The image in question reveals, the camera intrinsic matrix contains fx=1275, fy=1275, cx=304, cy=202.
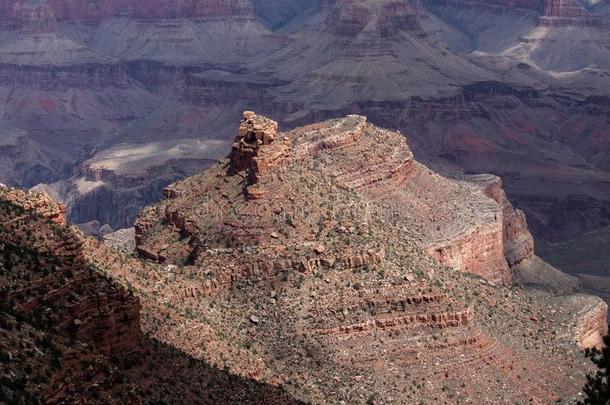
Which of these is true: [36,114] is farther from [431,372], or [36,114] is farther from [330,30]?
[431,372]

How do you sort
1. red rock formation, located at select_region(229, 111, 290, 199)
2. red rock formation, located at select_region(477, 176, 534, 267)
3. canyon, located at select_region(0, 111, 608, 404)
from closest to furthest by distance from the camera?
canyon, located at select_region(0, 111, 608, 404), red rock formation, located at select_region(229, 111, 290, 199), red rock formation, located at select_region(477, 176, 534, 267)

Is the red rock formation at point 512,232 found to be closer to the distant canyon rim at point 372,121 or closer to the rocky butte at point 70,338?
the distant canyon rim at point 372,121

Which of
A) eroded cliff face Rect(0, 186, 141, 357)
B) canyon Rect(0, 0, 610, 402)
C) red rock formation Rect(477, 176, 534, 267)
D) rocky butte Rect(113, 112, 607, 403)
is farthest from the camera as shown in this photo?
red rock formation Rect(477, 176, 534, 267)

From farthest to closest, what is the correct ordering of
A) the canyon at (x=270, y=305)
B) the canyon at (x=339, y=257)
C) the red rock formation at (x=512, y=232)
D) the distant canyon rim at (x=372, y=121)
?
the distant canyon rim at (x=372, y=121) < the red rock formation at (x=512, y=232) < the canyon at (x=339, y=257) < the canyon at (x=270, y=305)

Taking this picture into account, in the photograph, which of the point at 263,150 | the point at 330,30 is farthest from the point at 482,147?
the point at 263,150

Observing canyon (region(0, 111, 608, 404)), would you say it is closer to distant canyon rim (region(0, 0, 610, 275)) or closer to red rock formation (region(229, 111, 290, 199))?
A: red rock formation (region(229, 111, 290, 199))

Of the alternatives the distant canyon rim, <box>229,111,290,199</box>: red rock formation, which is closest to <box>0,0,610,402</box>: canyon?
<box>229,111,290,199</box>: red rock formation

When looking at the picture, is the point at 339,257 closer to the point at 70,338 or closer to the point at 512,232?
the point at 70,338

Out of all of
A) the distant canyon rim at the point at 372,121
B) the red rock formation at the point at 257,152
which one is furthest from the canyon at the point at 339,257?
the distant canyon rim at the point at 372,121
